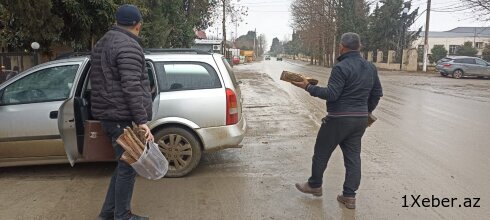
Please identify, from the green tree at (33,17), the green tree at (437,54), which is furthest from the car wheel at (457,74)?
the green tree at (33,17)

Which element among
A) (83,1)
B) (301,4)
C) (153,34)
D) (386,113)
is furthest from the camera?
(301,4)

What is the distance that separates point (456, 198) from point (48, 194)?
4402 millimetres

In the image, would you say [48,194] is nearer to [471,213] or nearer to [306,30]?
[471,213]

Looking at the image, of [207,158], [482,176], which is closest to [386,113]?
[482,176]

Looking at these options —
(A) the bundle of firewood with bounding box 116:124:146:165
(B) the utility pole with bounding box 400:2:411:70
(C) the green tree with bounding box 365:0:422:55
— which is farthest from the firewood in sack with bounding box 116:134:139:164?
(C) the green tree with bounding box 365:0:422:55

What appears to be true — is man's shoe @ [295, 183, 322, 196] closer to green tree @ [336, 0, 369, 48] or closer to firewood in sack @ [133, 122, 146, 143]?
firewood in sack @ [133, 122, 146, 143]

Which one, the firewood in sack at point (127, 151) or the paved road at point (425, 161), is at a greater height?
the firewood in sack at point (127, 151)

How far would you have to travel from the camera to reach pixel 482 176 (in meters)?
5.24

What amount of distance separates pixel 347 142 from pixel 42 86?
142 inches

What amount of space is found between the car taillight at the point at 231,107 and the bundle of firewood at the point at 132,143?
76.7 inches

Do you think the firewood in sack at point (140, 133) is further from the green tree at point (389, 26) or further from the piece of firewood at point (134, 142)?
the green tree at point (389, 26)

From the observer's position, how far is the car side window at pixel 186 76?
5.12 m

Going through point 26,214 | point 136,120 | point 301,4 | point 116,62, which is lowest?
point 26,214

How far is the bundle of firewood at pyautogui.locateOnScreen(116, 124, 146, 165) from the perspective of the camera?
3248 millimetres
